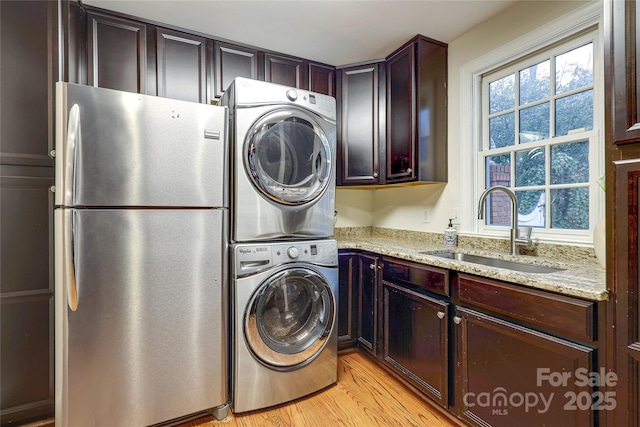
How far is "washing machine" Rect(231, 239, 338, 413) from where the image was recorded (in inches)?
67.5

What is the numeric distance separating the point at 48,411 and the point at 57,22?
216cm

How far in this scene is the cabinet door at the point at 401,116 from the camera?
89.7 inches

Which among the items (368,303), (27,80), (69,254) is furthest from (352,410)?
(27,80)

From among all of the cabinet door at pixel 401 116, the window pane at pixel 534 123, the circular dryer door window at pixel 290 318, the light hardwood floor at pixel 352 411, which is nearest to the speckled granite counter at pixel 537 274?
the circular dryer door window at pixel 290 318

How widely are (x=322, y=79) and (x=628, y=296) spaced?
7.83ft

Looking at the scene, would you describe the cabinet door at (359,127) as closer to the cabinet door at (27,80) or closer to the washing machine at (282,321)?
the washing machine at (282,321)

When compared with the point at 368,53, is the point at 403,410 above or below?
below

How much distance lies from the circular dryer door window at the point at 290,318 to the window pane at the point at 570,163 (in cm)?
152

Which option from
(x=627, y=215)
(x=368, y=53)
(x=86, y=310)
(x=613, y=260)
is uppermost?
(x=368, y=53)

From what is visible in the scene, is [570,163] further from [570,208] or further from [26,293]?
[26,293]

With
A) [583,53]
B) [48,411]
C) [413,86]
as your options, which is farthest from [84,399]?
[583,53]

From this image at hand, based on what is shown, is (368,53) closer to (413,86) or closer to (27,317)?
(413,86)

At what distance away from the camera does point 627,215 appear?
1021 mm

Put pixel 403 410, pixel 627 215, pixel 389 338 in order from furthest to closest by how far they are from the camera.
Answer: pixel 389 338, pixel 403 410, pixel 627 215
